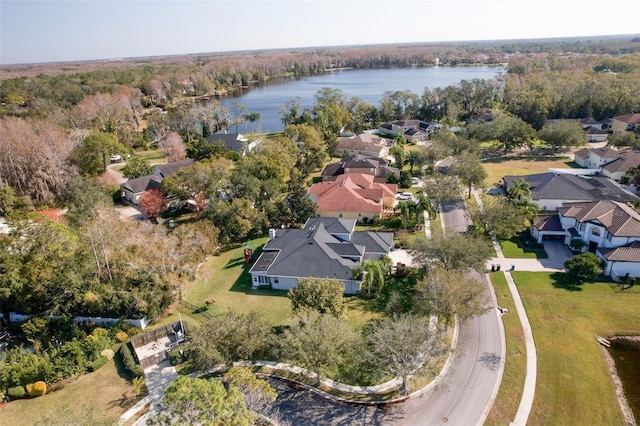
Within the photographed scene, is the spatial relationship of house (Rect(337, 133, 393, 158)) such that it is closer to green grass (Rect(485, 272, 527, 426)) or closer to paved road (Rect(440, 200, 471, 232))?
paved road (Rect(440, 200, 471, 232))

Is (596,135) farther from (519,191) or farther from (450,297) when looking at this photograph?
(450,297)

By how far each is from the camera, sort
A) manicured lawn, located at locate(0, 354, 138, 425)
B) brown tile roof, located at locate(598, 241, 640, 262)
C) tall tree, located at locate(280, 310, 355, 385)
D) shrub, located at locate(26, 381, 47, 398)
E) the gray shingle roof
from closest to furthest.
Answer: tall tree, located at locate(280, 310, 355, 385), manicured lawn, located at locate(0, 354, 138, 425), shrub, located at locate(26, 381, 47, 398), brown tile roof, located at locate(598, 241, 640, 262), the gray shingle roof

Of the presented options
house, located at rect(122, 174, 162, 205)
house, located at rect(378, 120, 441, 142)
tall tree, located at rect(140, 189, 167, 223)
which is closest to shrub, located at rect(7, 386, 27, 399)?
tall tree, located at rect(140, 189, 167, 223)

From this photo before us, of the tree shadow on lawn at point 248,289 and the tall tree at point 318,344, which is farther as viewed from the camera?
the tree shadow on lawn at point 248,289

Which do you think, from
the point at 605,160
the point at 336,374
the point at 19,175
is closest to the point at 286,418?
the point at 336,374

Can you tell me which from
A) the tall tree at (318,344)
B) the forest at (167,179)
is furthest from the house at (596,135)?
the tall tree at (318,344)

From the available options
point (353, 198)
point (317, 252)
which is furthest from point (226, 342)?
point (353, 198)

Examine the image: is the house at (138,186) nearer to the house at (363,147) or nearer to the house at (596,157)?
the house at (363,147)
